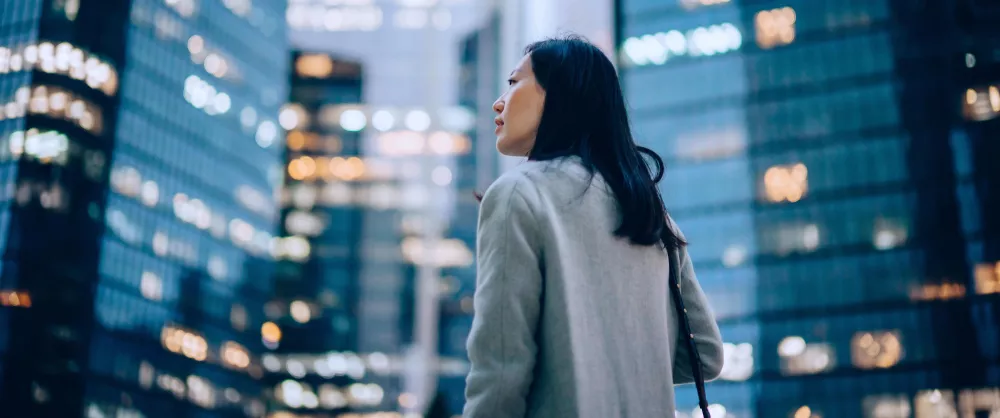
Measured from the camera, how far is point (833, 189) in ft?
200

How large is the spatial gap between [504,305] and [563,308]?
142mm

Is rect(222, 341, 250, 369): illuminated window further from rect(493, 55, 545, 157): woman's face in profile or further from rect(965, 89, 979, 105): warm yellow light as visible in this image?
rect(493, 55, 545, 157): woman's face in profile

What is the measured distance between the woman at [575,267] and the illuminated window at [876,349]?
56260 mm

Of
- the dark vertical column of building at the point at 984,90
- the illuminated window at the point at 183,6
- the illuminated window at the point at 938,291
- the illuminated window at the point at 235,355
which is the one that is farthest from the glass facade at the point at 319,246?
the dark vertical column of building at the point at 984,90

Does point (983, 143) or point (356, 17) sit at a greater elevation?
point (356, 17)

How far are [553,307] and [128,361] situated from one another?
77.7 m

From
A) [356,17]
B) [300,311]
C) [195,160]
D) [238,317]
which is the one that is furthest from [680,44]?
[356,17]

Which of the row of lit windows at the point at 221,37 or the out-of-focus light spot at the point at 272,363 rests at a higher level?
the row of lit windows at the point at 221,37

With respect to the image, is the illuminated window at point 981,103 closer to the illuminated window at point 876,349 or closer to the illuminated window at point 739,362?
the illuminated window at point 876,349

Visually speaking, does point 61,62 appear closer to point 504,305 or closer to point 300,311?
point 300,311

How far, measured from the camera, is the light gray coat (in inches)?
94.4

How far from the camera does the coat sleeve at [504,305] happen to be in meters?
2.34

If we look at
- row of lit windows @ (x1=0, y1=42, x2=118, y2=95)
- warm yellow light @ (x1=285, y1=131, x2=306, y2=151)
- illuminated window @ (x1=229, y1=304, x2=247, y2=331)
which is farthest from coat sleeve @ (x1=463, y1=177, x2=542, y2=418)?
warm yellow light @ (x1=285, y1=131, x2=306, y2=151)

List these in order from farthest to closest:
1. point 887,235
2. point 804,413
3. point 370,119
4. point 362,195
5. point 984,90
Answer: point 370,119, point 362,195, point 887,235, point 804,413, point 984,90
